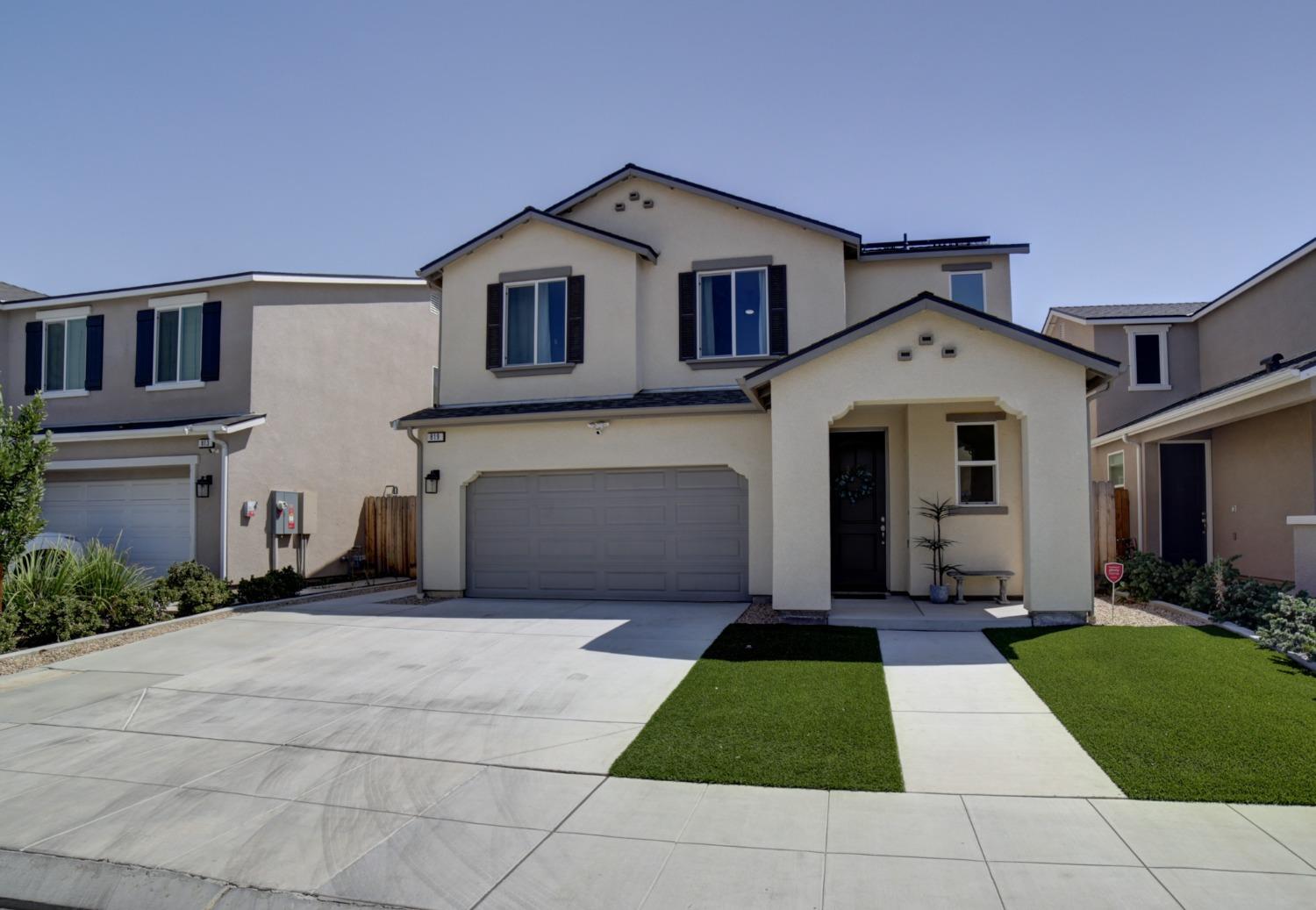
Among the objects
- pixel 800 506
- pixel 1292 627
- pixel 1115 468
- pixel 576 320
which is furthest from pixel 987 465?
pixel 1115 468

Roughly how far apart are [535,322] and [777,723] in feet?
31.3

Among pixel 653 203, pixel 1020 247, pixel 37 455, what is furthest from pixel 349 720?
pixel 1020 247

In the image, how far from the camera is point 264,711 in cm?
757

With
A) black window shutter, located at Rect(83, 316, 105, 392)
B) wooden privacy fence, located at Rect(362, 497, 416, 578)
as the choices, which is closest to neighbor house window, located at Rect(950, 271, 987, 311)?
wooden privacy fence, located at Rect(362, 497, 416, 578)

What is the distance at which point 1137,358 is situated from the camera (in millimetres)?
19156

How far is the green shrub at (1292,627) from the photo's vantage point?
7816 millimetres

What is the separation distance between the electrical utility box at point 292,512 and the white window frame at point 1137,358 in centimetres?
1790

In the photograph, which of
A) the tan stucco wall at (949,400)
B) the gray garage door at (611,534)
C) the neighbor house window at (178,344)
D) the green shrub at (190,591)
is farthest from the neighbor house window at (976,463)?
the neighbor house window at (178,344)

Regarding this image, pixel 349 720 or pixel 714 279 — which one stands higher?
pixel 714 279

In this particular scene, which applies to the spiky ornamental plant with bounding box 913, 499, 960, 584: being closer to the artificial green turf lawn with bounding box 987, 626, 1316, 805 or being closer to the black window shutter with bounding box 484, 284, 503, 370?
the artificial green turf lawn with bounding box 987, 626, 1316, 805

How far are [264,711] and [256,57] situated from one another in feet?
28.9

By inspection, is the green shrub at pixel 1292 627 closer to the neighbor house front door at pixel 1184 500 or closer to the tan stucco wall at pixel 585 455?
the tan stucco wall at pixel 585 455

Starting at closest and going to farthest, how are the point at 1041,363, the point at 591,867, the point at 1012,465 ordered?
the point at 591,867, the point at 1041,363, the point at 1012,465

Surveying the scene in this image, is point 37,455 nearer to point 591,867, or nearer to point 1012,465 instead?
point 591,867
